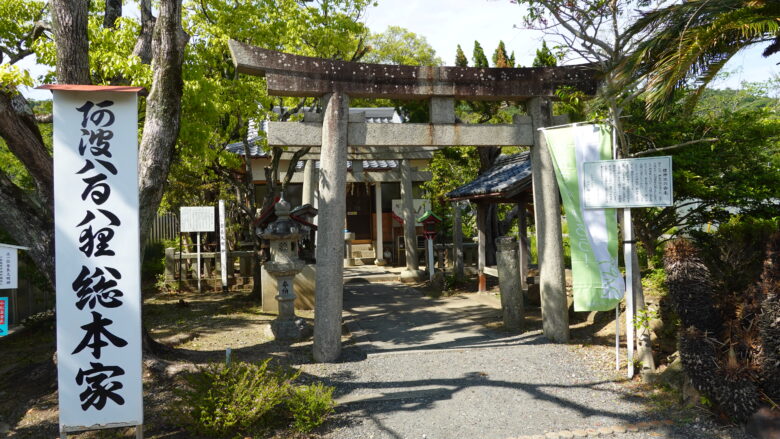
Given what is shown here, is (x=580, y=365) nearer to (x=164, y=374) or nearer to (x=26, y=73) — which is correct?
(x=164, y=374)

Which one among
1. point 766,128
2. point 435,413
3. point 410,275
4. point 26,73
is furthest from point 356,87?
point 410,275

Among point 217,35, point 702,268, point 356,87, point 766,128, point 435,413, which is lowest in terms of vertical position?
point 435,413

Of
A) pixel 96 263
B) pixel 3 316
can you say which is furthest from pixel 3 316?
pixel 96 263

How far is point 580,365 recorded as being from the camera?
6828mm

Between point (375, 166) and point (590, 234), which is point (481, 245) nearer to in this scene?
point (590, 234)

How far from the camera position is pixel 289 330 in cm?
893

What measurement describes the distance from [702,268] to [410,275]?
10.5m

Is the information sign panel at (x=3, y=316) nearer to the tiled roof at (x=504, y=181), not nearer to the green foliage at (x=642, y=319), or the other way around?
the green foliage at (x=642, y=319)

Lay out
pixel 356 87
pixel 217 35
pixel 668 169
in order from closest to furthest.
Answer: pixel 668 169 → pixel 356 87 → pixel 217 35

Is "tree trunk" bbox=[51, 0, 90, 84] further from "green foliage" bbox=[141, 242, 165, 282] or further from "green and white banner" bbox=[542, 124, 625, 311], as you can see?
"green foliage" bbox=[141, 242, 165, 282]

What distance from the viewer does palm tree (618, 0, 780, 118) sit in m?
5.70

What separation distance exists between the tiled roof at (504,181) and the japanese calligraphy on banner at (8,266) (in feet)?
26.6

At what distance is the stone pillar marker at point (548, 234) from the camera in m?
7.89

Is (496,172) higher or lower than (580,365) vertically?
higher
